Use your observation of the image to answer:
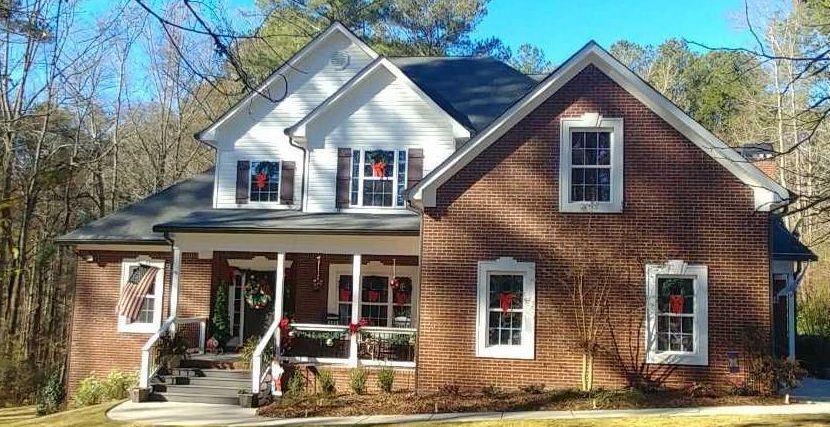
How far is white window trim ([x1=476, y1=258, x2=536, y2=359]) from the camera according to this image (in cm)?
1470

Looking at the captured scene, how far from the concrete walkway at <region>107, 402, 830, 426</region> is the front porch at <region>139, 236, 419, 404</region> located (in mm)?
2223

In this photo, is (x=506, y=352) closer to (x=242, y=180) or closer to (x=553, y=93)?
(x=553, y=93)

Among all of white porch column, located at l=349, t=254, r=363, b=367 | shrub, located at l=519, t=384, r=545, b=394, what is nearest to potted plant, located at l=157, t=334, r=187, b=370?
white porch column, located at l=349, t=254, r=363, b=367

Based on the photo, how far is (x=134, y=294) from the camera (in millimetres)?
18156

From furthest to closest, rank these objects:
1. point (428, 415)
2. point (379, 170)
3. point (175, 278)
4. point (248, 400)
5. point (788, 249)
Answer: point (379, 170), point (175, 278), point (788, 249), point (248, 400), point (428, 415)

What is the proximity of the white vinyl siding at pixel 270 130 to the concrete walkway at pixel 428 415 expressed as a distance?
603 centimetres

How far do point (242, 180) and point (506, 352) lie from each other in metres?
7.96

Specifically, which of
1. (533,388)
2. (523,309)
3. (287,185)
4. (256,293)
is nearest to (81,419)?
(256,293)

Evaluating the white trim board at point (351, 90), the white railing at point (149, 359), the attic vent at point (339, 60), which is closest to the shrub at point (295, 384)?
the white railing at point (149, 359)

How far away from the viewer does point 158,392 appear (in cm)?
1557

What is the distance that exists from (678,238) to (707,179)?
1.22m

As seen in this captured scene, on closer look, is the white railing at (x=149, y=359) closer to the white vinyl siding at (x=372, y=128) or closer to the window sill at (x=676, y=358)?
→ the white vinyl siding at (x=372, y=128)

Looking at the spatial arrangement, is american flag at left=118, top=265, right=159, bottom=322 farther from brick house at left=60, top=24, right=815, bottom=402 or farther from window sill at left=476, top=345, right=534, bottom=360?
window sill at left=476, top=345, right=534, bottom=360

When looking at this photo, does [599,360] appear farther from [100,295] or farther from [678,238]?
[100,295]
